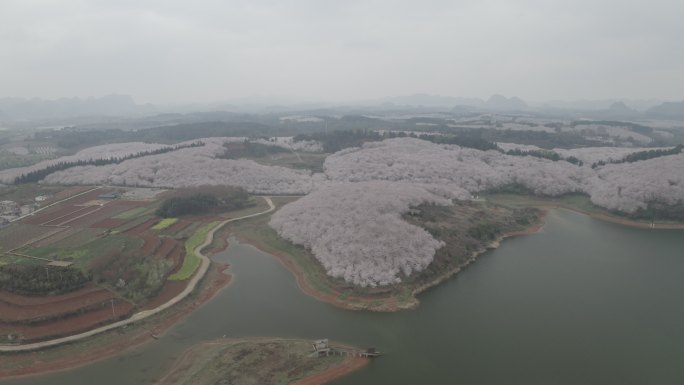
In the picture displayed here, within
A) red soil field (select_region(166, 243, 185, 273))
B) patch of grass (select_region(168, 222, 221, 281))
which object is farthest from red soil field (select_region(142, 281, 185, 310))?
red soil field (select_region(166, 243, 185, 273))

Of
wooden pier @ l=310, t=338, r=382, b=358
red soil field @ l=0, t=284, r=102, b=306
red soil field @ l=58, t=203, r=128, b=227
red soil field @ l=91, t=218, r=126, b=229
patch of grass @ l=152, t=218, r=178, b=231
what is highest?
red soil field @ l=58, t=203, r=128, b=227

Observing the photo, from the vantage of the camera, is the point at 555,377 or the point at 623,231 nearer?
the point at 555,377

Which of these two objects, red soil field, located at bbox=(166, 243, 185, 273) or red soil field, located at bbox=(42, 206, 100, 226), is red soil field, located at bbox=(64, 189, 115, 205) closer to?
red soil field, located at bbox=(42, 206, 100, 226)

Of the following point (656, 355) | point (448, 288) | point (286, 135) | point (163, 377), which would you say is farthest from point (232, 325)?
point (286, 135)

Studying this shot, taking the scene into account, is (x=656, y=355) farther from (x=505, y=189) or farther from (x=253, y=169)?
(x=253, y=169)

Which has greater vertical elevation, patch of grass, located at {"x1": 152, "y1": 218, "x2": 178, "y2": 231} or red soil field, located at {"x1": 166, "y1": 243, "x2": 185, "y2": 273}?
patch of grass, located at {"x1": 152, "y1": 218, "x2": 178, "y2": 231}

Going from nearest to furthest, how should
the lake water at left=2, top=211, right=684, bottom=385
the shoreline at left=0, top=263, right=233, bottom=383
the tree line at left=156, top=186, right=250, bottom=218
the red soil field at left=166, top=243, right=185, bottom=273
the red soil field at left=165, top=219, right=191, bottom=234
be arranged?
the lake water at left=2, top=211, right=684, bottom=385
the shoreline at left=0, top=263, right=233, bottom=383
the red soil field at left=166, top=243, right=185, bottom=273
the red soil field at left=165, top=219, right=191, bottom=234
the tree line at left=156, top=186, right=250, bottom=218
